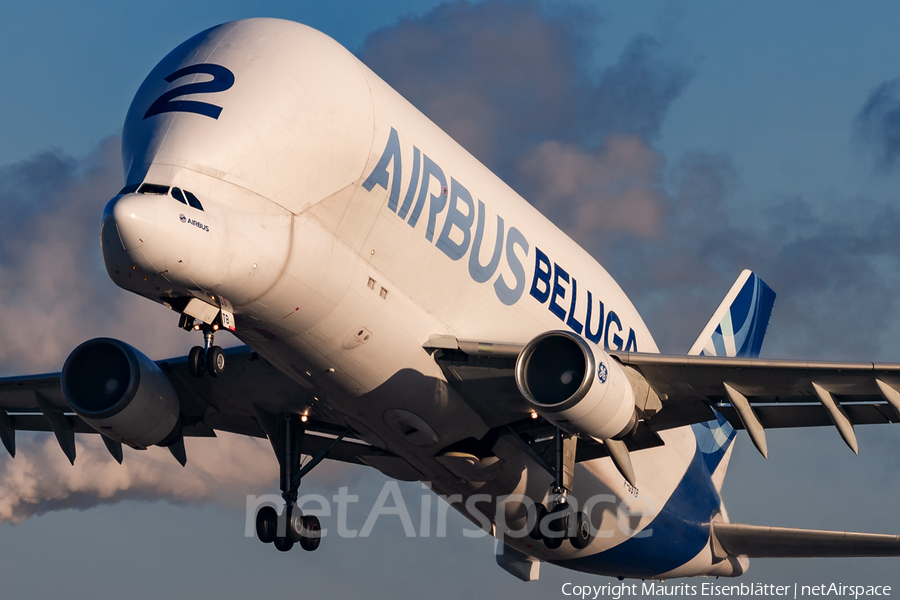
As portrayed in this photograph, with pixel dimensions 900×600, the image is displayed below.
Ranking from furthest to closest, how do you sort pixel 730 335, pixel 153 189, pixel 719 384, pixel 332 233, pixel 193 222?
1. pixel 730 335
2. pixel 719 384
3. pixel 332 233
4. pixel 153 189
5. pixel 193 222

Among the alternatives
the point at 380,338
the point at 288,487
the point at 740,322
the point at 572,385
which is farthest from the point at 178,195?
the point at 740,322

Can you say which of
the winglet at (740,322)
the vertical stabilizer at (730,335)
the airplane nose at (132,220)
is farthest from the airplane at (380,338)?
the winglet at (740,322)

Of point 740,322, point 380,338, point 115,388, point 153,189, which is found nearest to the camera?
point 153,189

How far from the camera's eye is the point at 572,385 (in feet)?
70.6

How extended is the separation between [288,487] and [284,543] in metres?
1.27

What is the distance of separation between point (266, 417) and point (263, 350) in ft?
A: 17.6

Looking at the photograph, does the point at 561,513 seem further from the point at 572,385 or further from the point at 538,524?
the point at 572,385

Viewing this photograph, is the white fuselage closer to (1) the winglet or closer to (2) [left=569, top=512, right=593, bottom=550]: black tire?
(2) [left=569, top=512, right=593, bottom=550]: black tire

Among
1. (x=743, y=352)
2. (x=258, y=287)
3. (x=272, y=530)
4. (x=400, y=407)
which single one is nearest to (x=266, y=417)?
(x=272, y=530)

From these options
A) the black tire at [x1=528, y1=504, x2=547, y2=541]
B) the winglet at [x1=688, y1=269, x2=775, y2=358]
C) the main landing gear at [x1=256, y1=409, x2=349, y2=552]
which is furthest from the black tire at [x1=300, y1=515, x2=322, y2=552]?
the winglet at [x1=688, y1=269, x2=775, y2=358]

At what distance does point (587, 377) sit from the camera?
21188mm

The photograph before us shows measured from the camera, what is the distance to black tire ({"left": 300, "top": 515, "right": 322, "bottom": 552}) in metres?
26.2

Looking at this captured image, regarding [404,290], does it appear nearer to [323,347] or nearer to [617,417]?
[323,347]

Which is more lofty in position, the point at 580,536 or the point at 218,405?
the point at 218,405
